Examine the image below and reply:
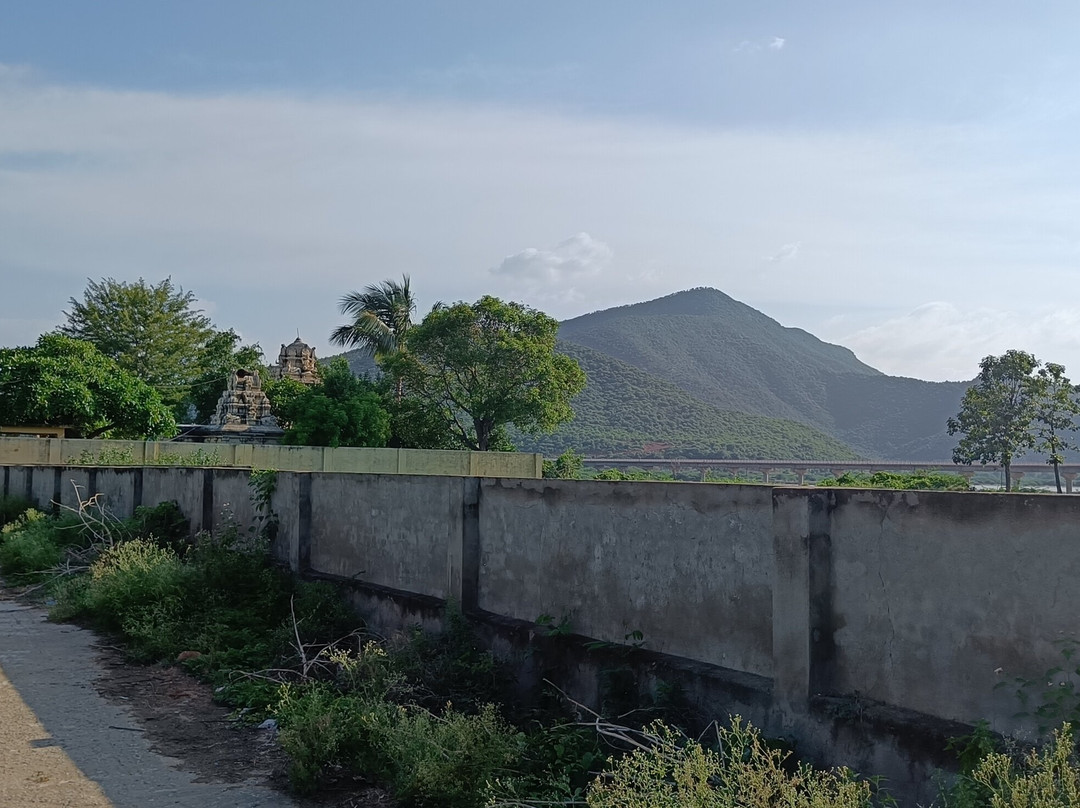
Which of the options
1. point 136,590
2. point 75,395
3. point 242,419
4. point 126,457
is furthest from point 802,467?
point 136,590

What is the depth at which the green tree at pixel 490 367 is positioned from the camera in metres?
38.0

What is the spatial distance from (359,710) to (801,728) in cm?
287

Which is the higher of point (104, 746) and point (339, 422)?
point (339, 422)

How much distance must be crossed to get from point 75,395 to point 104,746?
101 ft

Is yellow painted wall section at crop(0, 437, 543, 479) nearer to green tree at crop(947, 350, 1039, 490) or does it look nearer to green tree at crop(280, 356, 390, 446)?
green tree at crop(280, 356, 390, 446)

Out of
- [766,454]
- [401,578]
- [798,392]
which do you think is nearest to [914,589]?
[401,578]

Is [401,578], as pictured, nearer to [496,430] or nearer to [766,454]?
[496,430]

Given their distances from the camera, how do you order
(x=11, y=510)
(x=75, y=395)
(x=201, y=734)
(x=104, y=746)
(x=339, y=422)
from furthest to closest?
(x=339, y=422) < (x=75, y=395) < (x=11, y=510) < (x=201, y=734) < (x=104, y=746)

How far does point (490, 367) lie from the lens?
38.0 m

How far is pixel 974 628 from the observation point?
4473 mm

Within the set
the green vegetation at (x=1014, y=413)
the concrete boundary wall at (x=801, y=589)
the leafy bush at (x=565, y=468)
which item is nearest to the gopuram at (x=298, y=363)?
the leafy bush at (x=565, y=468)

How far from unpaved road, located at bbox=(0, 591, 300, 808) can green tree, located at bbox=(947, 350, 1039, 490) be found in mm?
40711

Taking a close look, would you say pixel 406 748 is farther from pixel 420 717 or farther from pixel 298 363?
pixel 298 363

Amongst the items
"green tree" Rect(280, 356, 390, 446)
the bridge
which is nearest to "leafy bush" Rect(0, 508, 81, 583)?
"green tree" Rect(280, 356, 390, 446)
